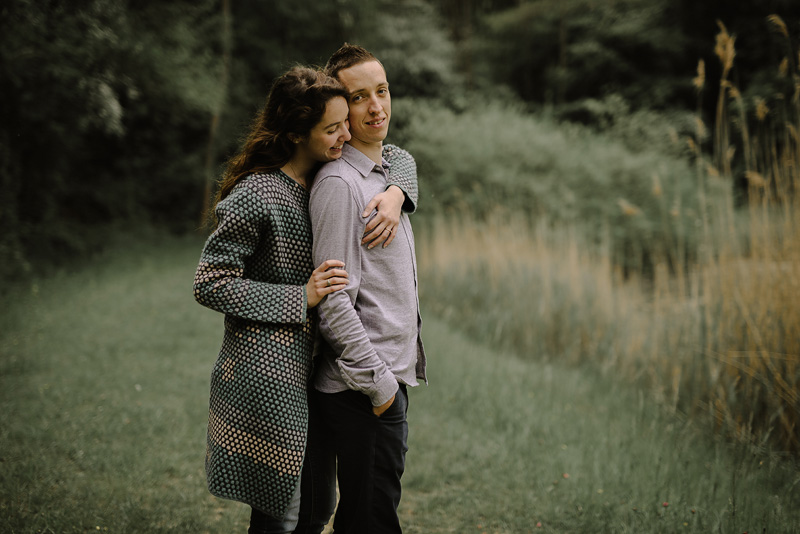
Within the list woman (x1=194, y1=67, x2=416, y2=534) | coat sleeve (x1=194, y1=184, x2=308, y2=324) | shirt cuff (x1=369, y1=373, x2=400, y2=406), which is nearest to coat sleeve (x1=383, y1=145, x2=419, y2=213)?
woman (x1=194, y1=67, x2=416, y2=534)

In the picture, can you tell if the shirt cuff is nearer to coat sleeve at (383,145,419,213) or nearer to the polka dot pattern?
the polka dot pattern

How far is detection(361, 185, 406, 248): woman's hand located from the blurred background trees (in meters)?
6.78

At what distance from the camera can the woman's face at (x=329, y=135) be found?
205cm

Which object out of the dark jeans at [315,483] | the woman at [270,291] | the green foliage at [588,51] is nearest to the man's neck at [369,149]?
the woman at [270,291]

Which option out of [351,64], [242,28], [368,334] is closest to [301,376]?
[368,334]

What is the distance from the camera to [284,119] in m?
2.05

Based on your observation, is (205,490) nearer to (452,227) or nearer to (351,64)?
(351,64)

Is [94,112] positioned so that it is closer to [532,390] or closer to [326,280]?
[532,390]

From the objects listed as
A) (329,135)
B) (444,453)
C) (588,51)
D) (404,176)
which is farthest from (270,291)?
(588,51)

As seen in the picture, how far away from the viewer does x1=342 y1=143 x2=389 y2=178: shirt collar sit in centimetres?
215

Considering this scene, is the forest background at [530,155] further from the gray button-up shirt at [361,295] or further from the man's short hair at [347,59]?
the gray button-up shirt at [361,295]

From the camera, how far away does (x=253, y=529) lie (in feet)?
7.11

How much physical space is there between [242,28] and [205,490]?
15.7 meters

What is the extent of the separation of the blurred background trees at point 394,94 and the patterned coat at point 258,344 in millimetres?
7033
